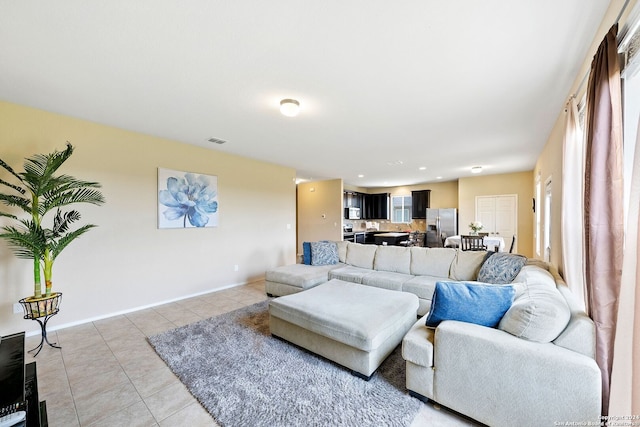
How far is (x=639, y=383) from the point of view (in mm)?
1018

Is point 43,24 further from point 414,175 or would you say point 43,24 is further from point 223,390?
point 414,175

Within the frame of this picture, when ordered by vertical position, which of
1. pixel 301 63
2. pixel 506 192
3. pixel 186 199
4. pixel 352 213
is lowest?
pixel 352 213

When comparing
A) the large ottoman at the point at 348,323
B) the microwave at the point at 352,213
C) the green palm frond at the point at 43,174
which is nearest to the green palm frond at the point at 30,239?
the green palm frond at the point at 43,174

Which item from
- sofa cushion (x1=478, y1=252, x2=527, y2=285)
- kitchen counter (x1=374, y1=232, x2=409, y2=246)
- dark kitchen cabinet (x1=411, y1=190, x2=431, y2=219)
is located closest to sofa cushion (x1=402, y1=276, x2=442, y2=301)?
sofa cushion (x1=478, y1=252, x2=527, y2=285)

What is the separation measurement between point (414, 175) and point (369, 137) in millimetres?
3949

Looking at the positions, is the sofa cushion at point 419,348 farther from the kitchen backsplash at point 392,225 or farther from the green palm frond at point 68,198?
the kitchen backsplash at point 392,225

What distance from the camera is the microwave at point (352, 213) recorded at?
887 centimetres

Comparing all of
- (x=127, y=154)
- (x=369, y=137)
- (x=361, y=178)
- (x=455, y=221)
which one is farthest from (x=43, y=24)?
(x=455, y=221)

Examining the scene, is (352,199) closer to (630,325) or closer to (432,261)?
(432,261)

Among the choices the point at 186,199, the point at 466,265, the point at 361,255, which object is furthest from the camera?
the point at 361,255

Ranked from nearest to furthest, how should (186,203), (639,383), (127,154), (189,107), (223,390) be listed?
(639,383) < (223,390) < (189,107) < (127,154) < (186,203)

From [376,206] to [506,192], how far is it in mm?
4244

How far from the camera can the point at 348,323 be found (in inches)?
84.2

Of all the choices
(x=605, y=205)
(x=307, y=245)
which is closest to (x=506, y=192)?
(x=307, y=245)
